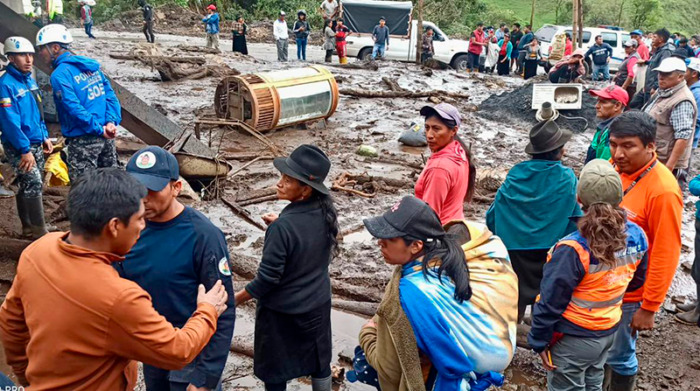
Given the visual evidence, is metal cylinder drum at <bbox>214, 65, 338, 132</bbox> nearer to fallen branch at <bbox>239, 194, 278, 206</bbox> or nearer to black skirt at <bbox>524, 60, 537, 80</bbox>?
fallen branch at <bbox>239, 194, 278, 206</bbox>

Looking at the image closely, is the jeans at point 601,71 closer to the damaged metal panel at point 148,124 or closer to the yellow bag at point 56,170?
the damaged metal panel at point 148,124

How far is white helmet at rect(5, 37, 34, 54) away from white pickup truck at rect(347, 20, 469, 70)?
16.6 m

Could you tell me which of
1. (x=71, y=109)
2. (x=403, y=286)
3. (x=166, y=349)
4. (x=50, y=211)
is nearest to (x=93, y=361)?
(x=166, y=349)

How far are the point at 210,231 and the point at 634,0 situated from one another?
1371 inches

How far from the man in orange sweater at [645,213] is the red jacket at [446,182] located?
97 centimetres

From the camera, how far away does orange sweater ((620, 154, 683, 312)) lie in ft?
10.6

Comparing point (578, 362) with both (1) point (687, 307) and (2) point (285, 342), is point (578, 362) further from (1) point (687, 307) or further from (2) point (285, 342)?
(1) point (687, 307)

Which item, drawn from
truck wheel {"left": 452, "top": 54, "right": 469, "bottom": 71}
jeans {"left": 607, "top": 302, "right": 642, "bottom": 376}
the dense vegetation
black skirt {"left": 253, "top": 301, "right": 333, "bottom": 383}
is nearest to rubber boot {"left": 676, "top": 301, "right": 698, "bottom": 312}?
jeans {"left": 607, "top": 302, "right": 642, "bottom": 376}

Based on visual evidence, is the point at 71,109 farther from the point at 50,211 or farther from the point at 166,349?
the point at 166,349

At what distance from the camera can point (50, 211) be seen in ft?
21.2

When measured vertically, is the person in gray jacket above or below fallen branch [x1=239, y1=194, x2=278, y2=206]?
above

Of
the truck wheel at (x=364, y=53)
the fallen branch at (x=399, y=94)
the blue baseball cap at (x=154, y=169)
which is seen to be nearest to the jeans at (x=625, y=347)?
the blue baseball cap at (x=154, y=169)

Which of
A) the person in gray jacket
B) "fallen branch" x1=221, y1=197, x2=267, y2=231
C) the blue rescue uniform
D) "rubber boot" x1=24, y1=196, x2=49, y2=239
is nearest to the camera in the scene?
the blue rescue uniform

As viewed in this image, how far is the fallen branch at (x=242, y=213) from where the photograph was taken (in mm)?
6800
